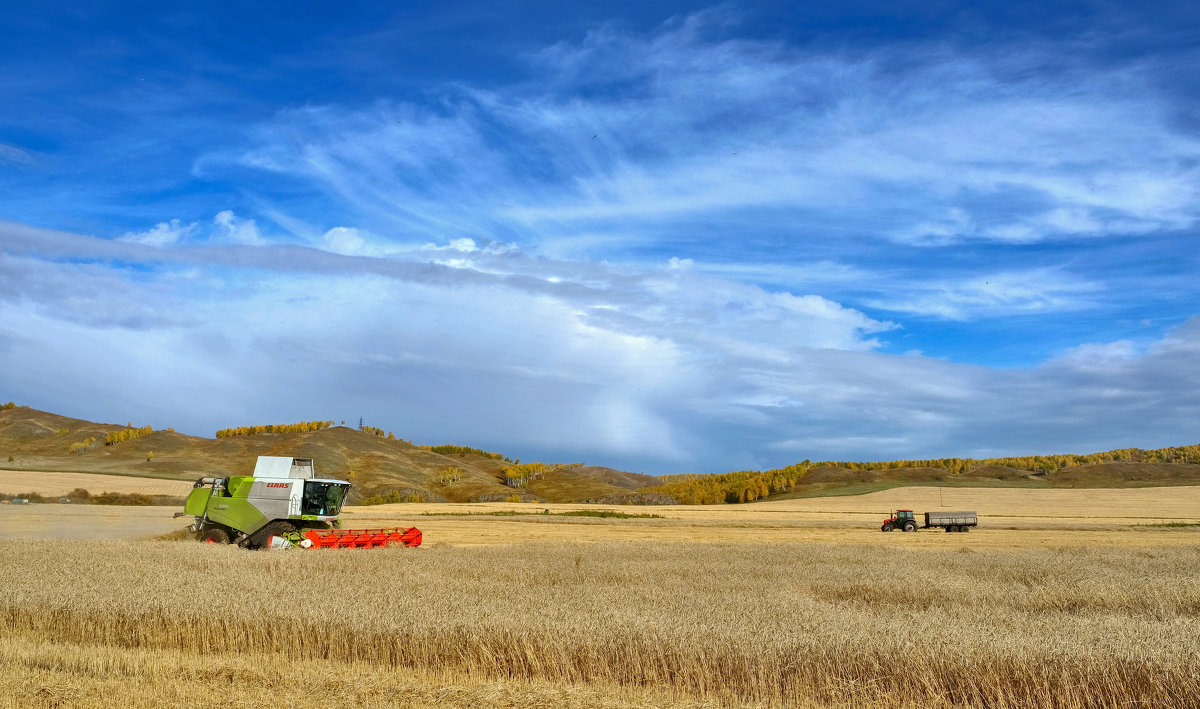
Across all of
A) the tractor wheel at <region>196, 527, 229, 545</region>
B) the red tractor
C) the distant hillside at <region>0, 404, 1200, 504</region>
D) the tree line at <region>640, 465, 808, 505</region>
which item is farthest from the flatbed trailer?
the tree line at <region>640, 465, 808, 505</region>

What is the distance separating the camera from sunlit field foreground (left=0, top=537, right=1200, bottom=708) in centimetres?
977

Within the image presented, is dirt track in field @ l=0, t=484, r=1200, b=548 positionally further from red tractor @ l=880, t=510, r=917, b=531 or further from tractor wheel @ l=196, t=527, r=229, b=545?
tractor wheel @ l=196, t=527, r=229, b=545

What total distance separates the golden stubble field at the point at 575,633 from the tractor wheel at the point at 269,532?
20.2 ft

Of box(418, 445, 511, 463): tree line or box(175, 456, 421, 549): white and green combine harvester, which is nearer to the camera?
box(175, 456, 421, 549): white and green combine harvester

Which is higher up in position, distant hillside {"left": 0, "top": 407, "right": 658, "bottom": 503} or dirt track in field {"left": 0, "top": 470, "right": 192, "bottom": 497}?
distant hillside {"left": 0, "top": 407, "right": 658, "bottom": 503}

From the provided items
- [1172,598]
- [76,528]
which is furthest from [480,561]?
[76,528]

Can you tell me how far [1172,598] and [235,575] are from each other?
21.5m

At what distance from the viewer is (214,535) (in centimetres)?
3183

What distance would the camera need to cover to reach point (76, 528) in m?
40.0

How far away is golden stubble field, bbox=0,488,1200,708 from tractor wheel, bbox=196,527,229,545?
7048mm

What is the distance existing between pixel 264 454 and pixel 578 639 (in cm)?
11880

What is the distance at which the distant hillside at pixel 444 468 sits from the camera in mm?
104988

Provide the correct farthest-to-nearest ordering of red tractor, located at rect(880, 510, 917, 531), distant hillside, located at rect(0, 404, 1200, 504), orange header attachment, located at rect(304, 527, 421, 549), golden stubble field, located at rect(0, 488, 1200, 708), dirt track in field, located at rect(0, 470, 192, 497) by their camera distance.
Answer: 1. distant hillside, located at rect(0, 404, 1200, 504)
2. dirt track in field, located at rect(0, 470, 192, 497)
3. red tractor, located at rect(880, 510, 917, 531)
4. orange header attachment, located at rect(304, 527, 421, 549)
5. golden stubble field, located at rect(0, 488, 1200, 708)

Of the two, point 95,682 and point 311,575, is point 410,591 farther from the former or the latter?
point 95,682
